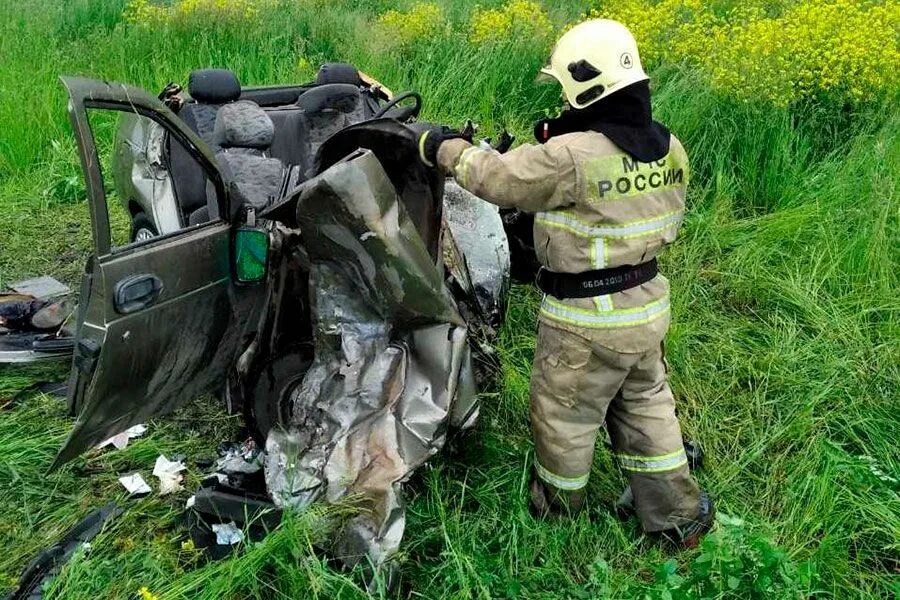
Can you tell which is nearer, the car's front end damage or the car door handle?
the car door handle

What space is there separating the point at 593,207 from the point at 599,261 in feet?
0.63

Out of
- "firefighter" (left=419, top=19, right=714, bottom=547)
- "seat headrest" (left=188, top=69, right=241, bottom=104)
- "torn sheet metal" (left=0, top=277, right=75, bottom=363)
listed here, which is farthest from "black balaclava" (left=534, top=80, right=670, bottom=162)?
"torn sheet metal" (left=0, top=277, right=75, bottom=363)

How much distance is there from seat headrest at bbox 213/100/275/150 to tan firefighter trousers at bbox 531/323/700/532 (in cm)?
140

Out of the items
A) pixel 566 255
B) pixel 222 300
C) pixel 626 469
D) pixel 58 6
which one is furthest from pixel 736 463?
pixel 58 6

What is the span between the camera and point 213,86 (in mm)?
3711

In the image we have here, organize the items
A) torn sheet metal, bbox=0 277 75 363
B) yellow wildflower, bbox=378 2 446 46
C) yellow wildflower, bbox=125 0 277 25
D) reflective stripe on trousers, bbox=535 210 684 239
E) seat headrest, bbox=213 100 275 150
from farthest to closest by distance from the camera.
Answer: yellow wildflower, bbox=125 0 277 25 < yellow wildflower, bbox=378 2 446 46 < torn sheet metal, bbox=0 277 75 363 < seat headrest, bbox=213 100 275 150 < reflective stripe on trousers, bbox=535 210 684 239

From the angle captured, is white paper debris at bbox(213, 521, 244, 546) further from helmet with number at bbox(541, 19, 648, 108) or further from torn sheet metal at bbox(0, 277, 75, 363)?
helmet with number at bbox(541, 19, 648, 108)

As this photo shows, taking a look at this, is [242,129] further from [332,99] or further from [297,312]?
[297,312]

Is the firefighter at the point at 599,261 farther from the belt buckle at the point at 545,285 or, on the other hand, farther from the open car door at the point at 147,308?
the open car door at the point at 147,308

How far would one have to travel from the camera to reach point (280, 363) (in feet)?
10.1

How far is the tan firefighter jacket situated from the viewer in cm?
257

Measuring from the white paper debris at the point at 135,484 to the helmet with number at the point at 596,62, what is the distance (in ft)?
6.91

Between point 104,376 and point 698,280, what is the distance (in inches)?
123

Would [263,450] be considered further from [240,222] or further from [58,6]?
[58,6]
